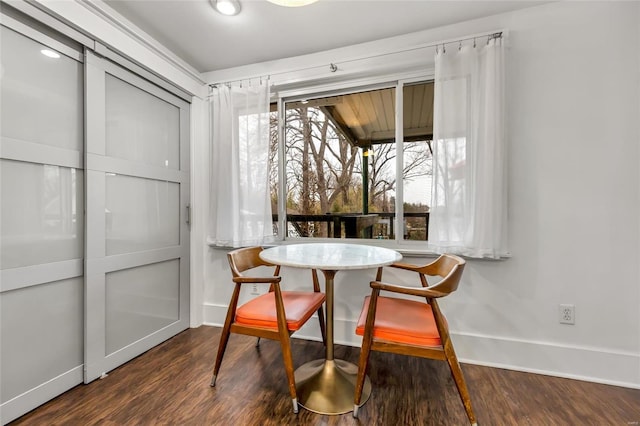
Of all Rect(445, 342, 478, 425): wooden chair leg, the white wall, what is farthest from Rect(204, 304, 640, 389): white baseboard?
Rect(445, 342, 478, 425): wooden chair leg

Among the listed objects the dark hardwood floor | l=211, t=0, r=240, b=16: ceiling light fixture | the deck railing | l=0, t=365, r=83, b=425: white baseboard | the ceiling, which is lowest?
the dark hardwood floor

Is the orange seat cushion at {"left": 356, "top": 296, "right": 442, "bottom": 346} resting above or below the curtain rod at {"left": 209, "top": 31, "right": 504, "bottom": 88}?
below

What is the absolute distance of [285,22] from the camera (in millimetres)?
2049

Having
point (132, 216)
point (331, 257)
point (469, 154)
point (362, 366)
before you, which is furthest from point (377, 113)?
point (132, 216)

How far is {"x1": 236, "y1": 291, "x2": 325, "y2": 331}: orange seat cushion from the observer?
1.58m

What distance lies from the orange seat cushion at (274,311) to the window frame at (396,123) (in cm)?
79

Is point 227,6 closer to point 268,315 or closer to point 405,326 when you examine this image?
point 268,315

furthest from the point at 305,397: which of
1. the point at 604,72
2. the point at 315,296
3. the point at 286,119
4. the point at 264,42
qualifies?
the point at 604,72

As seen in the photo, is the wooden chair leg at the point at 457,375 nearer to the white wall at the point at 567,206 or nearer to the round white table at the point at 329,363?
the round white table at the point at 329,363

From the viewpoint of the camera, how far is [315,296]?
193cm

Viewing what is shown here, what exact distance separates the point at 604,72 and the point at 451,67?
920 millimetres

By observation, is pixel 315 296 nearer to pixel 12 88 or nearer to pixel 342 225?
pixel 342 225

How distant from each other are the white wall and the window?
0.58m

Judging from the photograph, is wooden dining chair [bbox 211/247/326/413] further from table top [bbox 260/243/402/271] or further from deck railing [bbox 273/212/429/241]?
deck railing [bbox 273/212/429/241]
